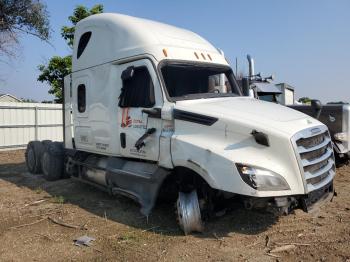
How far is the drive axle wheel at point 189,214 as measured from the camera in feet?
17.4

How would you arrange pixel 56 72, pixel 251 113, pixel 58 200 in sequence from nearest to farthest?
1. pixel 251 113
2. pixel 58 200
3. pixel 56 72

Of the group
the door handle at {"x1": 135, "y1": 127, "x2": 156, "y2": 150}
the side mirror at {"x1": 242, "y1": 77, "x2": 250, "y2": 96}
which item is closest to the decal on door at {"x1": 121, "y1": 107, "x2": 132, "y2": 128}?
the door handle at {"x1": 135, "y1": 127, "x2": 156, "y2": 150}

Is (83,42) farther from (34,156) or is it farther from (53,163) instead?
(34,156)

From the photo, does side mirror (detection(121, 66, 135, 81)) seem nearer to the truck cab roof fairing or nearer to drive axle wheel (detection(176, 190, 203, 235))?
the truck cab roof fairing

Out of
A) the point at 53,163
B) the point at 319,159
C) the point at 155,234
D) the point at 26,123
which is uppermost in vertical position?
the point at 26,123

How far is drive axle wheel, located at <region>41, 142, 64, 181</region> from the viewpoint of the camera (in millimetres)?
9691

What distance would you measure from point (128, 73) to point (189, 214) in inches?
94.9

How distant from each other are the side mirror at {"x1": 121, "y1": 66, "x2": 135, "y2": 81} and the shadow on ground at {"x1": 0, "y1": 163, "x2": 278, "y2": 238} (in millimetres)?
2262

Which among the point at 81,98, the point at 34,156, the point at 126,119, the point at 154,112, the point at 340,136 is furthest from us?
the point at 34,156

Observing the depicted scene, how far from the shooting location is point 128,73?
Result: 620 centimetres

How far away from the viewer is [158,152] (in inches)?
229

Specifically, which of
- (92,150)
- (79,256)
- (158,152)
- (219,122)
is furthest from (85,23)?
(79,256)

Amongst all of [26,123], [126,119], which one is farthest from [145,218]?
[26,123]

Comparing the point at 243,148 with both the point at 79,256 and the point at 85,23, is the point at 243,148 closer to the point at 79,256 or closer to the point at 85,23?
the point at 79,256
